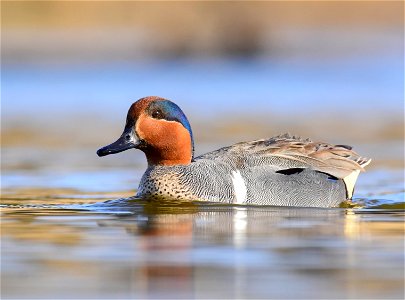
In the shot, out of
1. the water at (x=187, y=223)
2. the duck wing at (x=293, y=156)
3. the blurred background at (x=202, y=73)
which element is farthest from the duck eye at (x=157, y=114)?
the blurred background at (x=202, y=73)

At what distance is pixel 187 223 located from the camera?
943cm

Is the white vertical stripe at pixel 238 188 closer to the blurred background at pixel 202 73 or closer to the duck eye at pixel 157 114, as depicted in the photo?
the duck eye at pixel 157 114

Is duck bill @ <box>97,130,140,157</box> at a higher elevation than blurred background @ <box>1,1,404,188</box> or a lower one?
lower

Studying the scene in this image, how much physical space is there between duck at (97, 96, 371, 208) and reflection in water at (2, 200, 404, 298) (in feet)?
0.70

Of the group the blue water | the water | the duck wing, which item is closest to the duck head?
the duck wing

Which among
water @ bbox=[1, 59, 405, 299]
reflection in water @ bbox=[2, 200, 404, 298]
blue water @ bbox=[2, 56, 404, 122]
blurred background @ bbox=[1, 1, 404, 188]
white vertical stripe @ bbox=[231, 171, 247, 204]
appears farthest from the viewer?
blue water @ bbox=[2, 56, 404, 122]

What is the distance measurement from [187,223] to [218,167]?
1273 millimetres

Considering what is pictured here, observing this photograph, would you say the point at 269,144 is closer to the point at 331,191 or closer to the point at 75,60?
the point at 331,191

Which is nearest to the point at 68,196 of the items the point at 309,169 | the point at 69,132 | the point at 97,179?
the point at 97,179

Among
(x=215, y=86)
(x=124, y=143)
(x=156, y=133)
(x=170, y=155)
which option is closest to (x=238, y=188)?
(x=170, y=155)

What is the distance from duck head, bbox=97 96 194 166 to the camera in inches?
416

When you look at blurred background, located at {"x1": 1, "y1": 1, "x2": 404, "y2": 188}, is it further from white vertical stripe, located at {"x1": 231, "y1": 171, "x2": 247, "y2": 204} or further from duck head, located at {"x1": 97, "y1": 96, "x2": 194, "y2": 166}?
white vertical stripe, located at {"x1": 231, "y1": 171, "x2": 247, "y2": 204}

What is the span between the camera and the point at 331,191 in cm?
1109

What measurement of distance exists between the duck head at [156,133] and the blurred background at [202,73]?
9.18 ft
